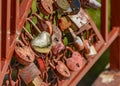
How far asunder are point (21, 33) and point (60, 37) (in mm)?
326

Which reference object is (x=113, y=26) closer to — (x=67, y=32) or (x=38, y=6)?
(x=67, y=32)

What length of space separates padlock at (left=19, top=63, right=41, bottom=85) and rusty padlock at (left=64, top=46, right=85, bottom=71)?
0.33 m

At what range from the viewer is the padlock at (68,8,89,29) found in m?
2.81

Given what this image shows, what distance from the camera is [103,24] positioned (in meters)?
3.19

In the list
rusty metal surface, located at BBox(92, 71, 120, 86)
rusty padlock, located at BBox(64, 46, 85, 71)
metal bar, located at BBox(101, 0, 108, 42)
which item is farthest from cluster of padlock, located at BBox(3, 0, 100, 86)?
rusty metal surface, located at BBox(92, 71, 120, 86)

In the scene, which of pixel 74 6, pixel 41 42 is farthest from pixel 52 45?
pixel 74 6

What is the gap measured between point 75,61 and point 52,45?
245mm

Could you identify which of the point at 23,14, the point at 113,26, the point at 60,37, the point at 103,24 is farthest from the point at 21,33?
the point at 113,26

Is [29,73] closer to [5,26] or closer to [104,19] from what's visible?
[5,26]

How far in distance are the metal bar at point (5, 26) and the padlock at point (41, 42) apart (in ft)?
0.68

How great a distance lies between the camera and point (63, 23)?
8.91 feet

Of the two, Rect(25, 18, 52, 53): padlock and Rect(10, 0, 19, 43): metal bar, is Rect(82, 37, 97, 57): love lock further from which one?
Rect(10, 0, 19, 43): metal bar

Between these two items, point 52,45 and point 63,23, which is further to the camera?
point 63,23

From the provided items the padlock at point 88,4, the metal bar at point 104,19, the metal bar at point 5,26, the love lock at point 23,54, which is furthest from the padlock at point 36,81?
the metal bar at point 104,19
